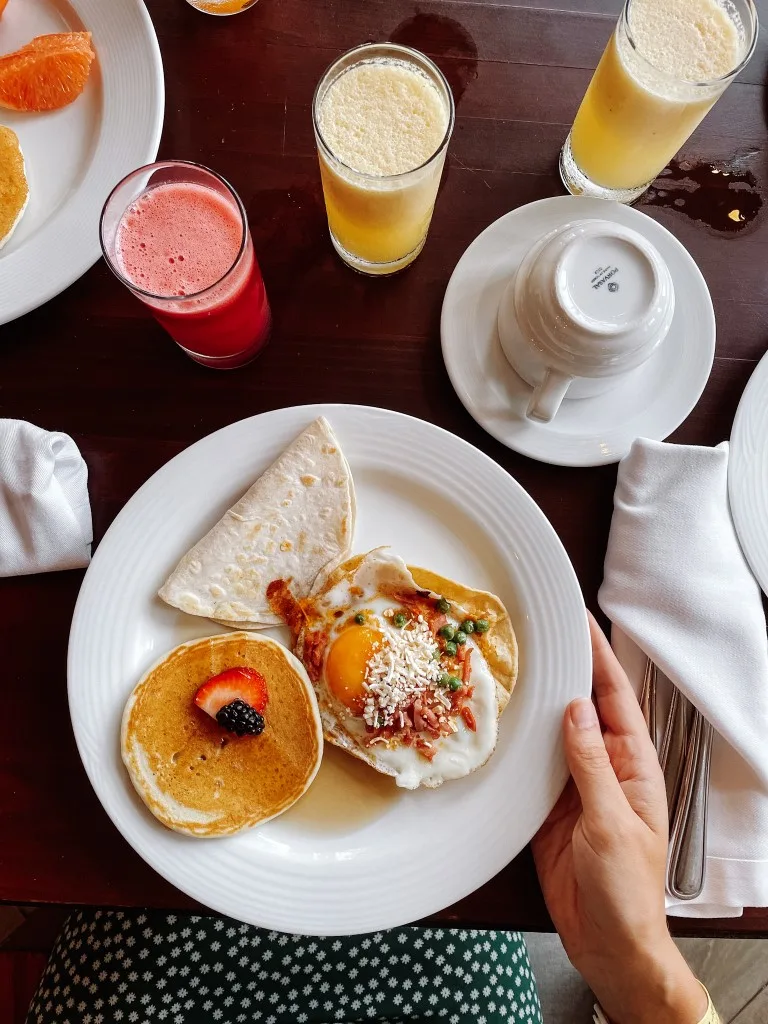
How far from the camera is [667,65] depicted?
1272mm

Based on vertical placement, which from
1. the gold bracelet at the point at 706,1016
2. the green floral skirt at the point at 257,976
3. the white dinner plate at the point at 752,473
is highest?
the white dinner plate at the point at 752,473

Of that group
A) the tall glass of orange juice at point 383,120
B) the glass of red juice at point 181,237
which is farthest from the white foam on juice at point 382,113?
the glass of red juice at point 181,237

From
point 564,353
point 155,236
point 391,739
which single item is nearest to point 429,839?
point 391,739

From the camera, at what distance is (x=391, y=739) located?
1.33 m

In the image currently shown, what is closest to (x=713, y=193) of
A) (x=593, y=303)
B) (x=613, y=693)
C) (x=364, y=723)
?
(x=593, y=303)

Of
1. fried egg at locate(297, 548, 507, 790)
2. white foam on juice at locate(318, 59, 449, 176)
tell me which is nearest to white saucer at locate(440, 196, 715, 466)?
white foam on juice at locate(318, 59, 449, 176)

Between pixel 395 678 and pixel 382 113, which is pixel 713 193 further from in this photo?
pixel 395 678

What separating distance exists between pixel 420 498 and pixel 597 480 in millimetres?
372

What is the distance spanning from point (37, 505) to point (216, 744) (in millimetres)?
580

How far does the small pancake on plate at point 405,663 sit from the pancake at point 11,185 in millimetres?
930

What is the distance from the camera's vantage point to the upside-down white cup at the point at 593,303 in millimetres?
1213

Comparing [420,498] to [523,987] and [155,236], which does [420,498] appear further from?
[523,987]

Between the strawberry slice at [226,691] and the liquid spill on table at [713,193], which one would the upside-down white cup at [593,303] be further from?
the strawberry slice at [226,691]

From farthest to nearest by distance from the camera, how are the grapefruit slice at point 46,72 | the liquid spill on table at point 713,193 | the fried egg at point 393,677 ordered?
the liquid spill on table at point 713,193 < the grapefruit slice at point 46,72 < the fried egg at point 393,677
